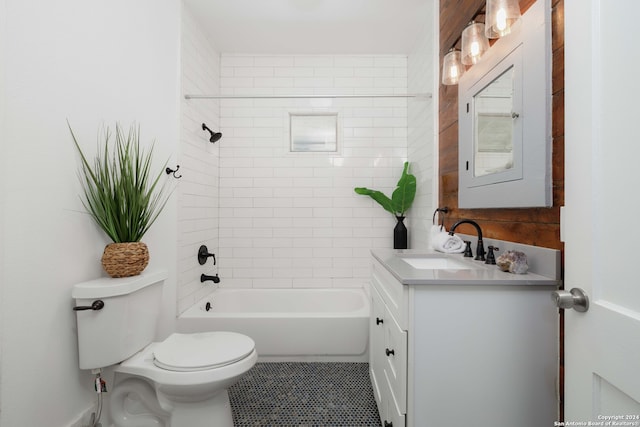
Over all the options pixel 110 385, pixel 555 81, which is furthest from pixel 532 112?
pixel 110 385

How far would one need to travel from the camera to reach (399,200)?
269 cm

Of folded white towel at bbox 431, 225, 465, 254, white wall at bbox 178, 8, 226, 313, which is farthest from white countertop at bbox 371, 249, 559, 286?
white wall at bbox 178, 8, 226, 313

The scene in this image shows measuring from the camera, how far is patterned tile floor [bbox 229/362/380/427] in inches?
64.3

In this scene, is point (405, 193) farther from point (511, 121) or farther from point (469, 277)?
point (469, 277)

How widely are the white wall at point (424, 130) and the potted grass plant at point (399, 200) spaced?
0.08 metres

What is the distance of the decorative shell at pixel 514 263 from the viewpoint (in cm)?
112

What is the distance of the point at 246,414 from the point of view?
66.3 inches

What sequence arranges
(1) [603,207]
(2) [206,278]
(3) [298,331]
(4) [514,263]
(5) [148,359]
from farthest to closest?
1. (2) [206,278]
2. (3) [298,331]
3. (5) [148,359]
4. (4) [514,263]
5. (1) [603,207]

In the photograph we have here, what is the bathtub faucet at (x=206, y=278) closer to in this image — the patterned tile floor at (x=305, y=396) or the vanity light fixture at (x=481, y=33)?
the patterned tile floor at (x=305, y=396)

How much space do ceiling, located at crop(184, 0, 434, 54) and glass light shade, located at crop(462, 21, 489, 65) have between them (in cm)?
97

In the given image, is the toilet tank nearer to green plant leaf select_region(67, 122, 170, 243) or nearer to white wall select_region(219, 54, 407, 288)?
green plant leaf select_region(67, 122, 170, 243)

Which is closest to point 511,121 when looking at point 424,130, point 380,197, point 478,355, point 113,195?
point 478,355

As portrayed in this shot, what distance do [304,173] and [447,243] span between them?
5.23 ft

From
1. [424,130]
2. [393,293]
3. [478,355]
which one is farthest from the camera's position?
[424,130]
